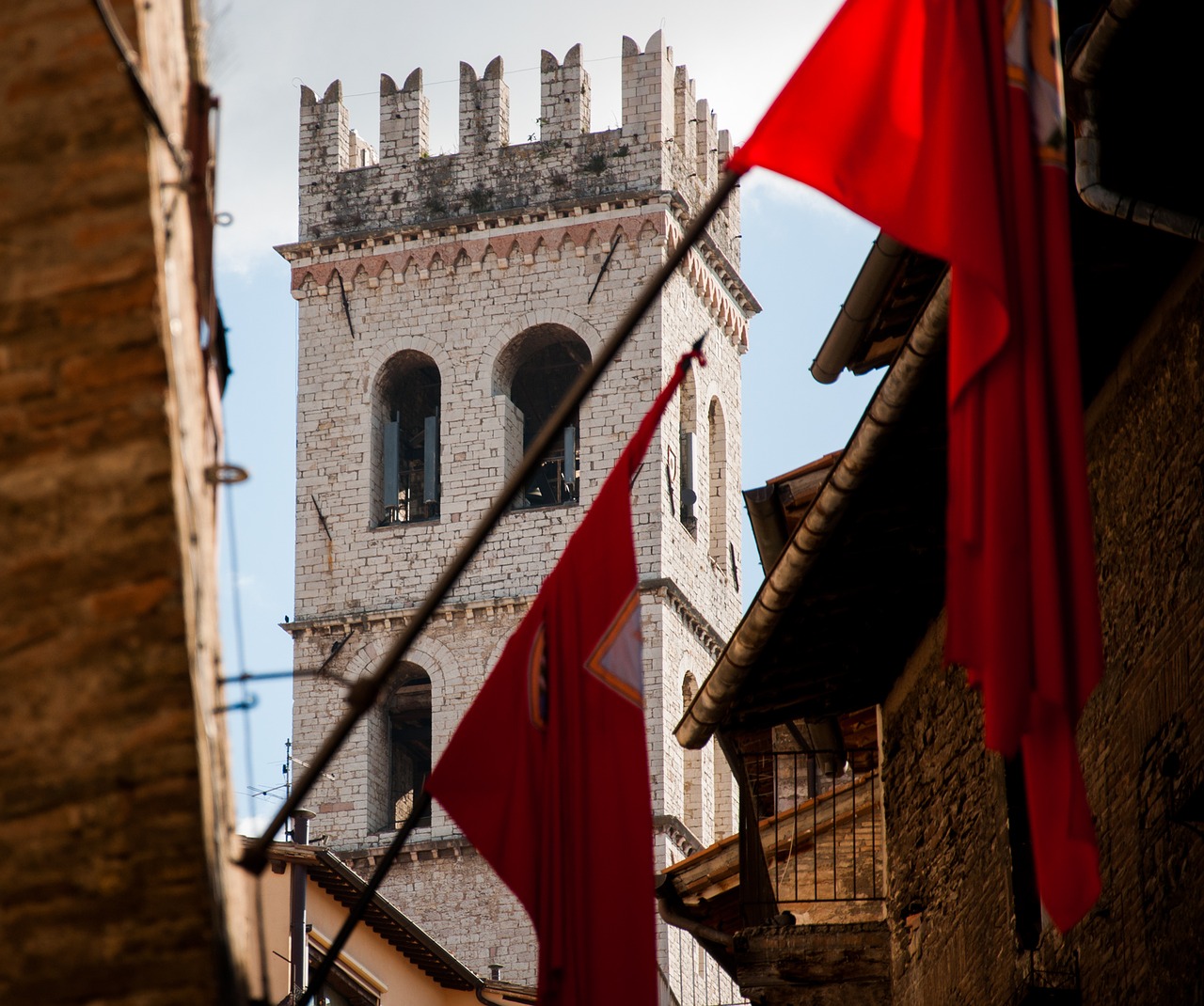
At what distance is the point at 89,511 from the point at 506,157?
116 ft

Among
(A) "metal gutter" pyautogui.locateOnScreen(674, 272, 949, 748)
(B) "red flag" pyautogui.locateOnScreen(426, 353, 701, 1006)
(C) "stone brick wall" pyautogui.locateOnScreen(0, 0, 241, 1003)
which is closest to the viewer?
(C) "stone brick wall" pyautogui.locateOnScreen(0, 0, 241, 1003)

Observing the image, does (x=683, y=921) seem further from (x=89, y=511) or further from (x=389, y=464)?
(x=389, y=464)

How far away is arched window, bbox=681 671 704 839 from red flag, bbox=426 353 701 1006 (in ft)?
101

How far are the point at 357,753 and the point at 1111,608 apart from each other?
3065cm

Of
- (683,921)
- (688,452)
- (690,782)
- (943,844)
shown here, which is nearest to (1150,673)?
(943,844)

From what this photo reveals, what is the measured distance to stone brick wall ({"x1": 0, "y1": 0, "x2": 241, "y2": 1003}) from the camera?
4875mm

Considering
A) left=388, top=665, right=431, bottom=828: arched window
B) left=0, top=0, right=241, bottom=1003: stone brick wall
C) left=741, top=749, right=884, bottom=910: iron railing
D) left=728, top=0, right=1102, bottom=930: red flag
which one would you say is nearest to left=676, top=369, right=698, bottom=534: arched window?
left=388, top=665, right=431, bottom=828: arched window

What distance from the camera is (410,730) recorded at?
3988cm

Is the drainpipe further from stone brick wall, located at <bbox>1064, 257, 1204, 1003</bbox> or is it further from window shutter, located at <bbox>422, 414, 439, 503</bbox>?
window shutter, located at <bbox>422, 414, 439, 503</bbox>

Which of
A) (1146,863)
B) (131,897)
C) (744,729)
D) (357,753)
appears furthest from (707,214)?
(357,753)

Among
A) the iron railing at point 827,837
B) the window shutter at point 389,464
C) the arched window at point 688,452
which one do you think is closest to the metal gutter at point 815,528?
the iron railing at point 827,837

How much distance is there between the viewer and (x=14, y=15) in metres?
4.94

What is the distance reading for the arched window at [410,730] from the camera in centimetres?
3916

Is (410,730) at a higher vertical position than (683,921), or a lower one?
higher
